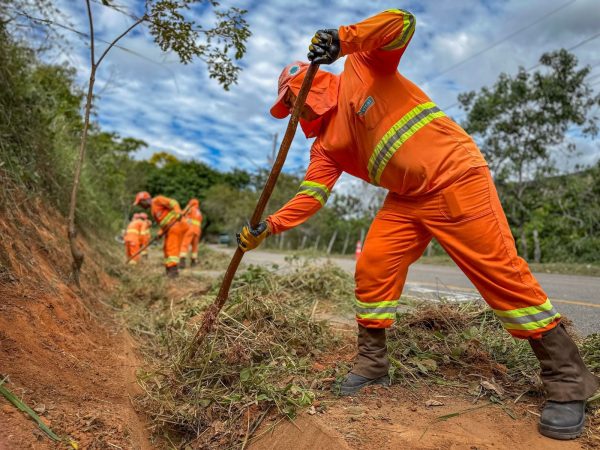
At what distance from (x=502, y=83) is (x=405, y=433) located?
14637 mm

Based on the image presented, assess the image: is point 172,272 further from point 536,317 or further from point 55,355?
point 536,317

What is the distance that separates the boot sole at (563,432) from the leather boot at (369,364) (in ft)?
2.71

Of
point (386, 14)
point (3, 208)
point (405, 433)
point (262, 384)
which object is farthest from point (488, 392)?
point (3, 208)

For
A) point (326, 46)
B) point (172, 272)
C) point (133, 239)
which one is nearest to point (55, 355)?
point (326, 46)

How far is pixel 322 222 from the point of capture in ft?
103

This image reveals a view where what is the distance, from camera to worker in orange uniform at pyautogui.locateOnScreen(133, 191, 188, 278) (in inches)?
316

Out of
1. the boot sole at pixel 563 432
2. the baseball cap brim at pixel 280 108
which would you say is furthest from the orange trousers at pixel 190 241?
the boot sole at pixel 563 432

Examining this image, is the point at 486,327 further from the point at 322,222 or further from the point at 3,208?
the point at 322,222

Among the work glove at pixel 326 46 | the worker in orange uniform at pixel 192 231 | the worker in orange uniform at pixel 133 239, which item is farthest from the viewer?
the worker in orange uniform at pixel 133 239

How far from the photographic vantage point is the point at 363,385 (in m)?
2.60

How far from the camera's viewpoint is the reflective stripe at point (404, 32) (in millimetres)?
2254

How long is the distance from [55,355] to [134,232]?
7967mm

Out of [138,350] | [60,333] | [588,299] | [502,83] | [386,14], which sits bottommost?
[138,350]

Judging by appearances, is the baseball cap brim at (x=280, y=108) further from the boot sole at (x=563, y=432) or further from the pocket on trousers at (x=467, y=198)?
the boot sole at (x=563, y=432)
